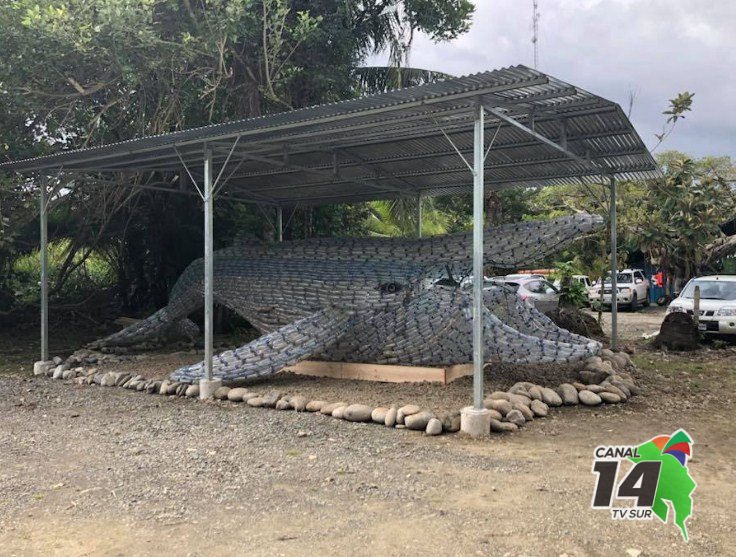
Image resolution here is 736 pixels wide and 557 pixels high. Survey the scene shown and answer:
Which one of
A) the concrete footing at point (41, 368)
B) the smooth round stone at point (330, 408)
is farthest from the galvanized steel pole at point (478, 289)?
the concrete footing at point (41, 368)

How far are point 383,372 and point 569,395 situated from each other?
7.92 feet

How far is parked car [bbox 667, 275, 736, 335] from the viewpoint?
1199cm

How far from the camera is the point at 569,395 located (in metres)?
7.12

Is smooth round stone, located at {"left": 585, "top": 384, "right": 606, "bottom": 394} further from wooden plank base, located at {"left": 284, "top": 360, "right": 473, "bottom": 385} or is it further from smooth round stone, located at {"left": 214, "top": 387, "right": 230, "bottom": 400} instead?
smooth round stone, located at {"left": 214, "top": 387, "right": 230, "bottom": 400}

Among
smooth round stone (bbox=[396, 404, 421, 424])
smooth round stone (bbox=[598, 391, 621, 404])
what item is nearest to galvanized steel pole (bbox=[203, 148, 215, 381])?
smooth round stone (bbox=[396, 404, 421, 424])

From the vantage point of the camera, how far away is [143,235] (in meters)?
15.7

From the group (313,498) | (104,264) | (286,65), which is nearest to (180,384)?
(313,498)

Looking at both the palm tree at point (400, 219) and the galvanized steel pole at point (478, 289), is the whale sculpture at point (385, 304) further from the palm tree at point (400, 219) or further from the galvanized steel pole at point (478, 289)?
the palm tree at point (400, 219)

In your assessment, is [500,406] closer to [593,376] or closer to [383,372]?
[593,376]

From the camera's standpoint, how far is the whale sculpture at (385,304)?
24.8 ft

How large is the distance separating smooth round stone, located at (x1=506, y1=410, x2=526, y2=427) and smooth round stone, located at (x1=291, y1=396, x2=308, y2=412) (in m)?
2.18

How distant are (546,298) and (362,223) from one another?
5.13 meters

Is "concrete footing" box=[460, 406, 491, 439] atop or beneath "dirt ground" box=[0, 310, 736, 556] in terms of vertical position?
atop

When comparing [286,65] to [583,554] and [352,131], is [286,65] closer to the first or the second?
[352,131]
